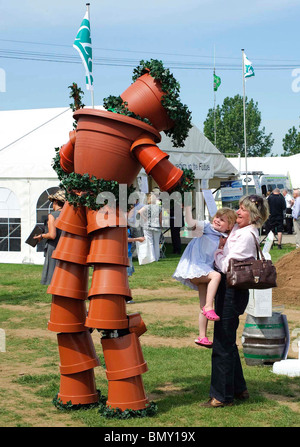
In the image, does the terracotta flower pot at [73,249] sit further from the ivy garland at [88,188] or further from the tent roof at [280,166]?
the tent roof at [280,166]

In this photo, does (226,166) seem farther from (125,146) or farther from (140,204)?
(125,146)

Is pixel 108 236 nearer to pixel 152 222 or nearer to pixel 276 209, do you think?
pixel 152 222

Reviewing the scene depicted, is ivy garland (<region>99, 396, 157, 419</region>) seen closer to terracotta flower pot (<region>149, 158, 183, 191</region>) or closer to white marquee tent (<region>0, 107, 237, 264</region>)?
terracotta flower pot (<region>149, 158, 183, 191</region>)

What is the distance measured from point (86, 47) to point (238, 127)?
236 ft

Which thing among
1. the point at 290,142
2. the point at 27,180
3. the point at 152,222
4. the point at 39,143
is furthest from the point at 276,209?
the point at 290,142

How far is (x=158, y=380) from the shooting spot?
639 centimetres

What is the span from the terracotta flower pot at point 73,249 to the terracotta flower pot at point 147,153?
796 mm

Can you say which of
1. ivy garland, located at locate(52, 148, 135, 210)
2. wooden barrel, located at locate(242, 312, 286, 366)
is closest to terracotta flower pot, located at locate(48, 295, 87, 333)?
ivy garland, located at locate(52, 148, 135, 210)

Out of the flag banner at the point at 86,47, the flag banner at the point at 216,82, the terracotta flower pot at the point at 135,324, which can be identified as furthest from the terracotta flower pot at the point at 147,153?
the flag banner at the point at 216,82

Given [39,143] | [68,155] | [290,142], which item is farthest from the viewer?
[290,142]

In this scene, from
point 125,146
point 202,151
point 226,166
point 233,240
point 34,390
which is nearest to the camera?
point 125,146

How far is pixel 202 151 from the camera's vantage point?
20578mm
